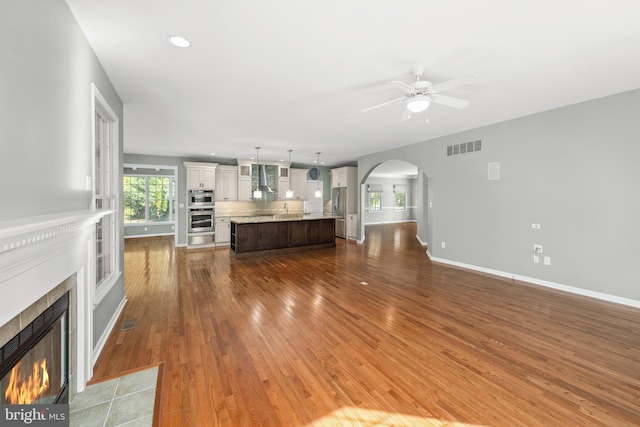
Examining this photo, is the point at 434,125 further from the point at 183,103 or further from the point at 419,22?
the point at 183,103

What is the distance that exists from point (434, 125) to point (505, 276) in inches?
125

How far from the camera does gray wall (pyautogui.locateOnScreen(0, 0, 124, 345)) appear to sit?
1.24 metres

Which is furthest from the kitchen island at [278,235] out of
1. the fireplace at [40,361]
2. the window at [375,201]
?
the window at [375,201]

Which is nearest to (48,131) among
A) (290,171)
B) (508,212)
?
(508,212)

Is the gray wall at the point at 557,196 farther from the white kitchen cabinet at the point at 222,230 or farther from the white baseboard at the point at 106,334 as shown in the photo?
the white kitchen cabinet at the point at 222,230

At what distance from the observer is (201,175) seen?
8.13 meters

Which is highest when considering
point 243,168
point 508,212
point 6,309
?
point 243,168

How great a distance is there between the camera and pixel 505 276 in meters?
4.96

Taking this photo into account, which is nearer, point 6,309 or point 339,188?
point 6,309

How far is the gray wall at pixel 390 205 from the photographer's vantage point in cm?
1416

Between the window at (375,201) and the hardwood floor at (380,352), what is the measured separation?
375 inches

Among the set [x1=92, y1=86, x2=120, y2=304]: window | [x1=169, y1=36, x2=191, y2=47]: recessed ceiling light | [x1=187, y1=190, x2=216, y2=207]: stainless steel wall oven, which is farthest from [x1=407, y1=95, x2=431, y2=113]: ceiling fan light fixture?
[x1=187, y1=190, x2=216, y2=207]: stainless steel wall oven

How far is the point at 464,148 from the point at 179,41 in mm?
5331

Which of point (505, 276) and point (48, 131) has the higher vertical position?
point (48, 131)
